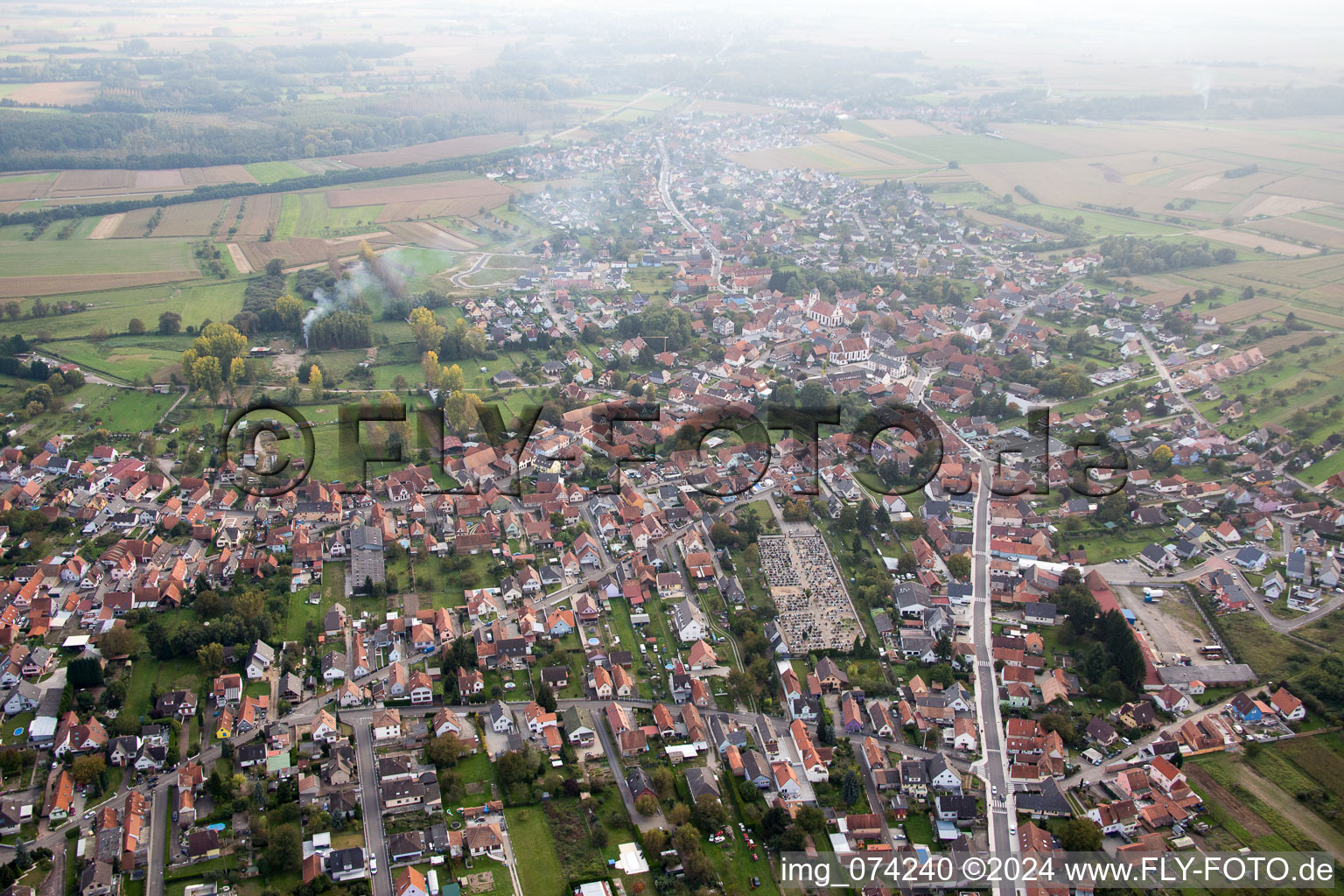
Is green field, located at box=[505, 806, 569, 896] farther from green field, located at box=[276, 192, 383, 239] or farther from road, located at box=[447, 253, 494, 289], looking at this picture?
green field, located at box=[276, 192, 383, 239]

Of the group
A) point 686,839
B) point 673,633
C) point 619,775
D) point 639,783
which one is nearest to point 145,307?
point 673,633

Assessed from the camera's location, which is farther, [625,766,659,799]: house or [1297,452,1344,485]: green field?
[1297,452,1344,485]: green field

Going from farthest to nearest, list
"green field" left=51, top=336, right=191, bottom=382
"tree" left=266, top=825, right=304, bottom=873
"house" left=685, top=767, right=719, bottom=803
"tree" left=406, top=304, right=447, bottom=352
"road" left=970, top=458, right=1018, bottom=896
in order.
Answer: "tree" left=406, top=304, right=447, bottom=352 < "green field" left=51, top=336, right=191, bottom=382 < "house" left=685, top=767, right=719, bottom=803 < "road" left=970, top=458, right=1018, bottom=896 < "tree" left=266, top=825, right=304, bottom=873

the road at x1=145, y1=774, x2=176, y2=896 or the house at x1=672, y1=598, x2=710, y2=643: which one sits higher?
the house at x1=672, y1=598, x2=710, y2=643

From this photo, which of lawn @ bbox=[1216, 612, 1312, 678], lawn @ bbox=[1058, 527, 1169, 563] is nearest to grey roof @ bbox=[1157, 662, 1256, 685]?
lawn @ bbox=[1216, 612, 1312, 678]

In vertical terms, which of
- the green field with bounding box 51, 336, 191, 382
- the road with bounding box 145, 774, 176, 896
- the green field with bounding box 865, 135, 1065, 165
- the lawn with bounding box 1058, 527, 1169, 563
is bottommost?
the road with bounding box 145, 774, 176, 896

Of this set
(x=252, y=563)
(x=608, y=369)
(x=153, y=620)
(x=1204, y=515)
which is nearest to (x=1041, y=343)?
(x=1204, y=515)

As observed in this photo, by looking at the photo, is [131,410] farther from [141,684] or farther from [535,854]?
[535,854]
